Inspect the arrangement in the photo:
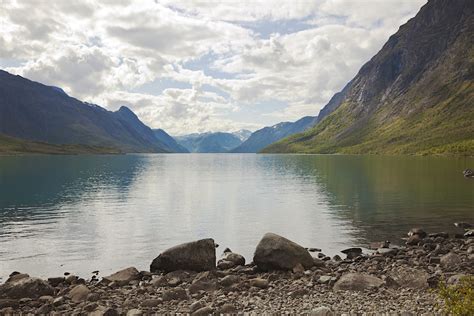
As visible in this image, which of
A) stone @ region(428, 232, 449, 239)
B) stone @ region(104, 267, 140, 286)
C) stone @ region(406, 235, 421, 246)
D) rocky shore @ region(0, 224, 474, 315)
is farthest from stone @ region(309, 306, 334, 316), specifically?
stone @ region(428, 232, 449, 239)

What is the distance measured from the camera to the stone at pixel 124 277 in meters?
27.3

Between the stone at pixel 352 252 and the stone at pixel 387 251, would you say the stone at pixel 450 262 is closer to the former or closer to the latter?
Result: the stone at pixel 387 251

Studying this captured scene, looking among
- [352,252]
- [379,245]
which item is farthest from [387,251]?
[379,245]

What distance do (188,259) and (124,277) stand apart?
4800 mm

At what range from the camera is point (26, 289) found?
24.6 meters

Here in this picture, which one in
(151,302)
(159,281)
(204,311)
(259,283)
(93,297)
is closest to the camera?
(204,311)

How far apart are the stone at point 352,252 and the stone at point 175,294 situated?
52.6 ft

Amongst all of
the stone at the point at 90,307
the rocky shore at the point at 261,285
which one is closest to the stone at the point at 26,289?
the rocky shore at the point at 261,285

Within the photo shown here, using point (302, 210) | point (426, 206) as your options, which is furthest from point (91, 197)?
Answer: point (426, 206)

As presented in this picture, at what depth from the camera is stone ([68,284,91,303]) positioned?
23812 mm

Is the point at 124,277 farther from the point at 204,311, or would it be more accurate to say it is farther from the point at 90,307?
the point at 204,311

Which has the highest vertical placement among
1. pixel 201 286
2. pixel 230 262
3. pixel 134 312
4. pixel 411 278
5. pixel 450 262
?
pixel 411 278

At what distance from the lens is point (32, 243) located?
40188mm

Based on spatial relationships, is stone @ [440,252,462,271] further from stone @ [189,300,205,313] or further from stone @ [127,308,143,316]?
stone @ [127,308,143,316]
